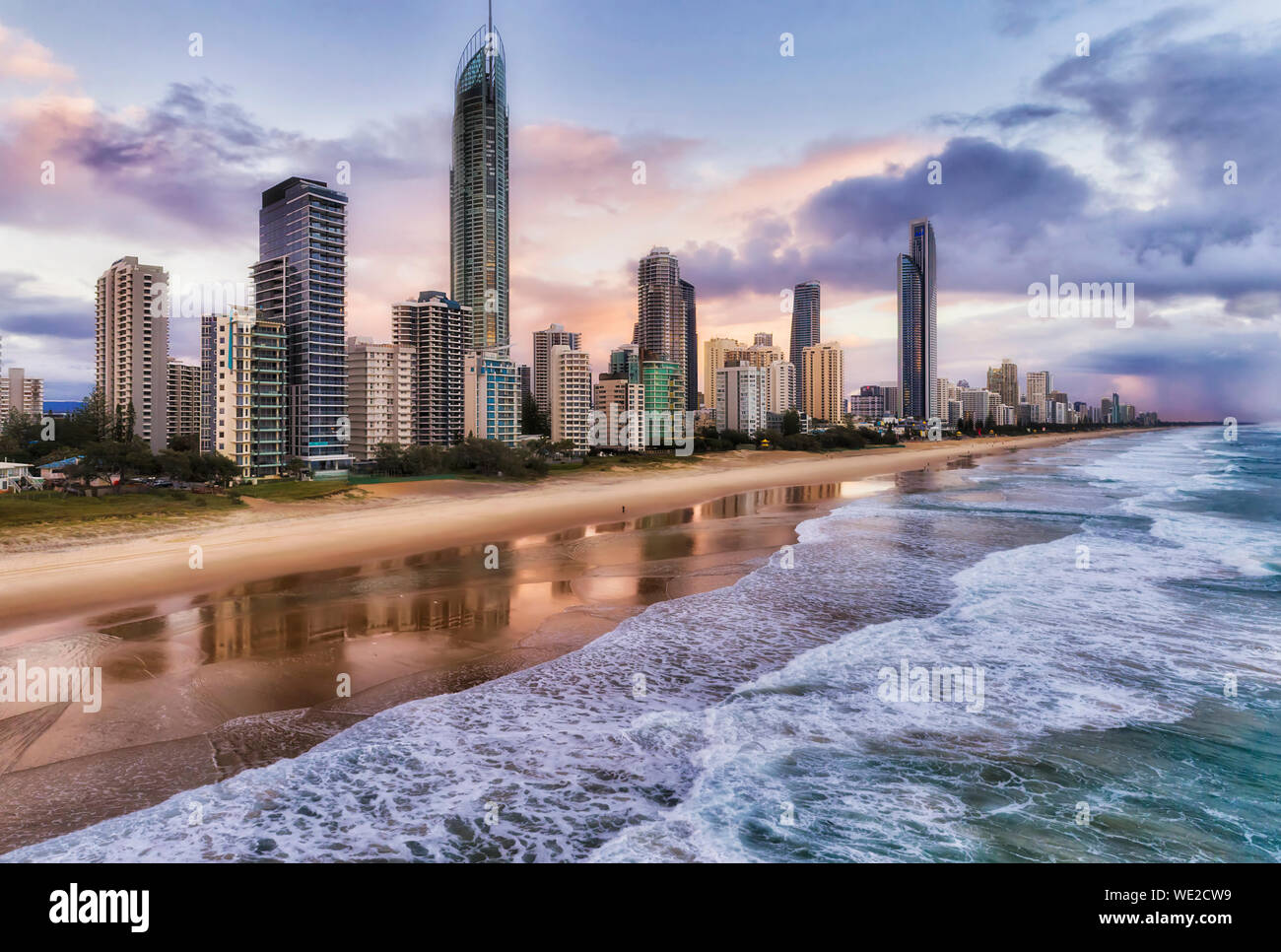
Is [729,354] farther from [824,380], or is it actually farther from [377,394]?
[377,394]

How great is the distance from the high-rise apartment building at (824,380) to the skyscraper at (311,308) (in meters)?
155

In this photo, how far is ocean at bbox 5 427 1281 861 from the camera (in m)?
5.79

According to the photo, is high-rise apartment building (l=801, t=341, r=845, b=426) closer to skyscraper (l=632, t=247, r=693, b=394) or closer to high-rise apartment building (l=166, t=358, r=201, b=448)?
skyscraper (l=632, t=247, r=693, b=394)

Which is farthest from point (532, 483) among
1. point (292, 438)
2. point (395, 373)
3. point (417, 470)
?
Answer: point (395, 373)

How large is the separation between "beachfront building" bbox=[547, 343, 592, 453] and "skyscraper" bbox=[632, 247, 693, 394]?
111 m

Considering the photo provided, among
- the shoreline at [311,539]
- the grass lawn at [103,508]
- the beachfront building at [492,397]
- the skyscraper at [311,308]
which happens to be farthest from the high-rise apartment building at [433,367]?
the grass lawn at [103,508]

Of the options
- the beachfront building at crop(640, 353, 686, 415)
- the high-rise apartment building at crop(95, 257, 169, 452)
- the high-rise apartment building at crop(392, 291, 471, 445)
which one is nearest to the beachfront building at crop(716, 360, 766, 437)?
the beachfront building at crop(640, 353, 686, 415)

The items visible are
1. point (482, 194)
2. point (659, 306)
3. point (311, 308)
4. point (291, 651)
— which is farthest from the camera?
point (659, 306)

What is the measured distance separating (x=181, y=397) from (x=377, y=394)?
2922 centimetres

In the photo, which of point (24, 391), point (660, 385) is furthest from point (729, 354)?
point (24, 391)

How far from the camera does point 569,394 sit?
3046 inches

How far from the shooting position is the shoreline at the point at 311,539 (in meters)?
14.4
